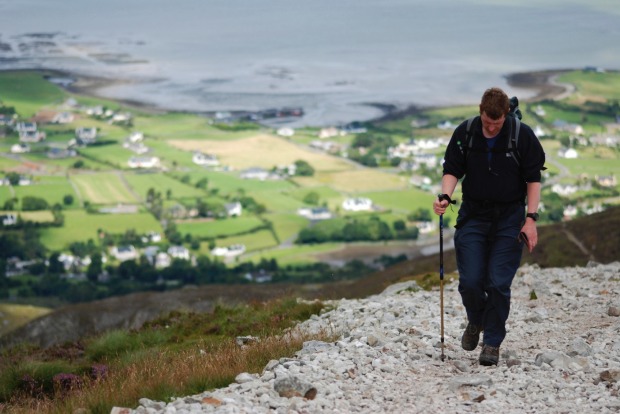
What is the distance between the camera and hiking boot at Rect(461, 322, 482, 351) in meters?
11.1

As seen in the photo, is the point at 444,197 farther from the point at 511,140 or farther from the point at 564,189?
the point at 564,189

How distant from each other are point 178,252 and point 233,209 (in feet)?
24.6

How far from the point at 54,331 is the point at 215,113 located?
87703 mm

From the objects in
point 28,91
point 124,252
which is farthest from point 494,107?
point 28,91

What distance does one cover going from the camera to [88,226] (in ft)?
278

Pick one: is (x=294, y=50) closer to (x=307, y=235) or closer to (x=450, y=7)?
(x=450, y=7)

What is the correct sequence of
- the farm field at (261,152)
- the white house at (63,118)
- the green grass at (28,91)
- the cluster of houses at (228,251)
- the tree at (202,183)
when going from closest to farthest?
the cluster of houses at (228,251)
the tree at (202,183)
the farm field at (261,152)
the white house at (63,118)
the green grass at (28,91)

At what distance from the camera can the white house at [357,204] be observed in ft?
297

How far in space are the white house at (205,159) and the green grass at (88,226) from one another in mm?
15836

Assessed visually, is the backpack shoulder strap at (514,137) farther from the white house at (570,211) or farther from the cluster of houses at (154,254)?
the white house at (570,211)

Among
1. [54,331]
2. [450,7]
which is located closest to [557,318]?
[54,331]

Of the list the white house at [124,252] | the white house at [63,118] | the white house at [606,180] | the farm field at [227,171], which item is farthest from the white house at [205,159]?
the white house at [606,180]

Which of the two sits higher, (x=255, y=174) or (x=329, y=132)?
(x=329, y=132)

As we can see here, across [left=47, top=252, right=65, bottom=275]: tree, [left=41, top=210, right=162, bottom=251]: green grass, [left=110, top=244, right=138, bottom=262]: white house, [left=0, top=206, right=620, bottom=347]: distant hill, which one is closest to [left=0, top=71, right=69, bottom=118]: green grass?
[left=41, top=210, right=162, bottom=251]: green grass
